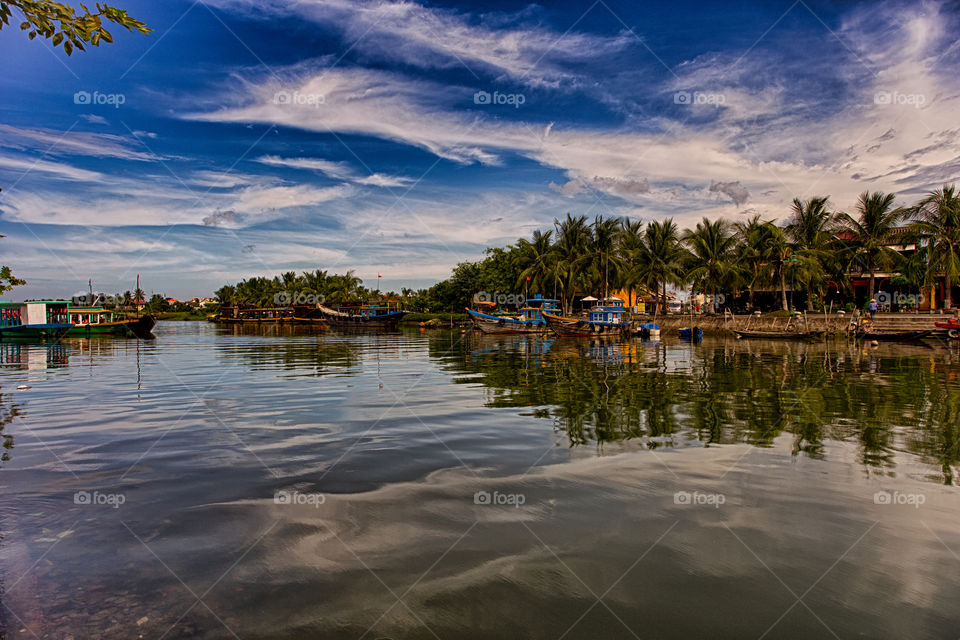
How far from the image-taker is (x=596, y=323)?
5319cm

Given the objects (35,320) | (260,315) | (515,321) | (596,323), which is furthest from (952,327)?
(260,315)

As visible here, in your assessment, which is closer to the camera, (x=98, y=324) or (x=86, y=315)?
(x=98, y=324)

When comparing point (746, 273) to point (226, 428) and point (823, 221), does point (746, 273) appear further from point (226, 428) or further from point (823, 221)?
point (226, 428)

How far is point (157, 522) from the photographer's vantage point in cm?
564

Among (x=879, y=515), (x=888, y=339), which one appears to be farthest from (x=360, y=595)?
(x=888, y=339)

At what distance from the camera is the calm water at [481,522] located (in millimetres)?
3951

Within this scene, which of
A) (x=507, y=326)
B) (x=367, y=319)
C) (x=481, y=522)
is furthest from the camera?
(x=367, y=319)

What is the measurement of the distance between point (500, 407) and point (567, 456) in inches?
188

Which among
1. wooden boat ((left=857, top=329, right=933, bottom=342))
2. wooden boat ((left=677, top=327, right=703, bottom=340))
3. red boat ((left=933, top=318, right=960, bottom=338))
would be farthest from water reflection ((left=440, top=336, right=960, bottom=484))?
wooden boat ((left=677, top=327, right=703, bottom=340))

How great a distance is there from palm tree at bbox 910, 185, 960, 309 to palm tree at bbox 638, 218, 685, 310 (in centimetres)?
2221

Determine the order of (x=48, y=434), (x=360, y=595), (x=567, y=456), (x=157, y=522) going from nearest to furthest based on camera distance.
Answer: (x=360, y=595)
(x=157, y=522)
(x=567, y=456)
(x=48, y=434)

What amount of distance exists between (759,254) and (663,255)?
34.1 feet

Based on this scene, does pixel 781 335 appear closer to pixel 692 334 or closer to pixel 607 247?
pixel 692 334

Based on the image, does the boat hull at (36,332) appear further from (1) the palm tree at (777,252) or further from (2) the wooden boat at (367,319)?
(1) the palm tree at (777,252)
